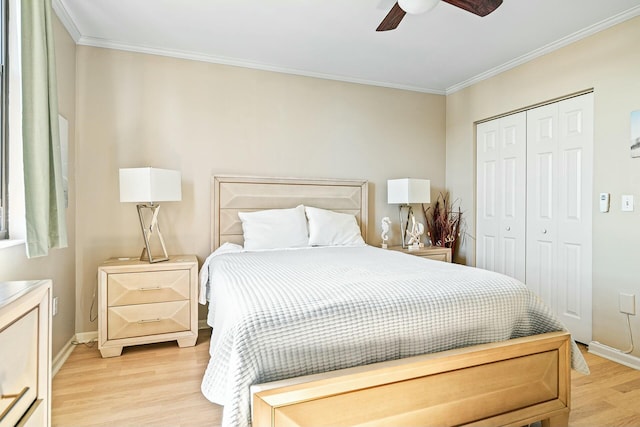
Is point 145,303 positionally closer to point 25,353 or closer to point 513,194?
point 25,353

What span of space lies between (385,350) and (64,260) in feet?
8.20

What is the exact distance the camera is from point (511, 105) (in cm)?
353

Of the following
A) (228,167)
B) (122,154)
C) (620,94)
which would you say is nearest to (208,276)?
(228,167)

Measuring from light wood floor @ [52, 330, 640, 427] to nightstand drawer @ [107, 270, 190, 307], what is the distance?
42 centimetres

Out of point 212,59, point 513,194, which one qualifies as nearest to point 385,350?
point 513,194

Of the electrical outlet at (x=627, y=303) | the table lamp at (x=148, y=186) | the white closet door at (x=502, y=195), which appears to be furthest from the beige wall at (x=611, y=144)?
the table lamp at (x=148, y=186)

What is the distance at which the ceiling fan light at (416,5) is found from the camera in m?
1.99

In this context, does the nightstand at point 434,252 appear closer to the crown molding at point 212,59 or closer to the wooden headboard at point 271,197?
the wooden headboard at point 271,197

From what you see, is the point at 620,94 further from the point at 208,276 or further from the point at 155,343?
the point at 155,343

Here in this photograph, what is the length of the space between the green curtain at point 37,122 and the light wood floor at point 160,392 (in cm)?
90

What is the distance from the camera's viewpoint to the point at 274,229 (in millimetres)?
3207

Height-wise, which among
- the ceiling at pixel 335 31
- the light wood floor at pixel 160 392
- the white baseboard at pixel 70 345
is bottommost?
the light wood floor at pixel 160 392

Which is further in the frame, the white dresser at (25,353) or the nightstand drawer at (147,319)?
the nightstand drawer at (147,319)

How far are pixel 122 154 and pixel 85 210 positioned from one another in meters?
0.56
